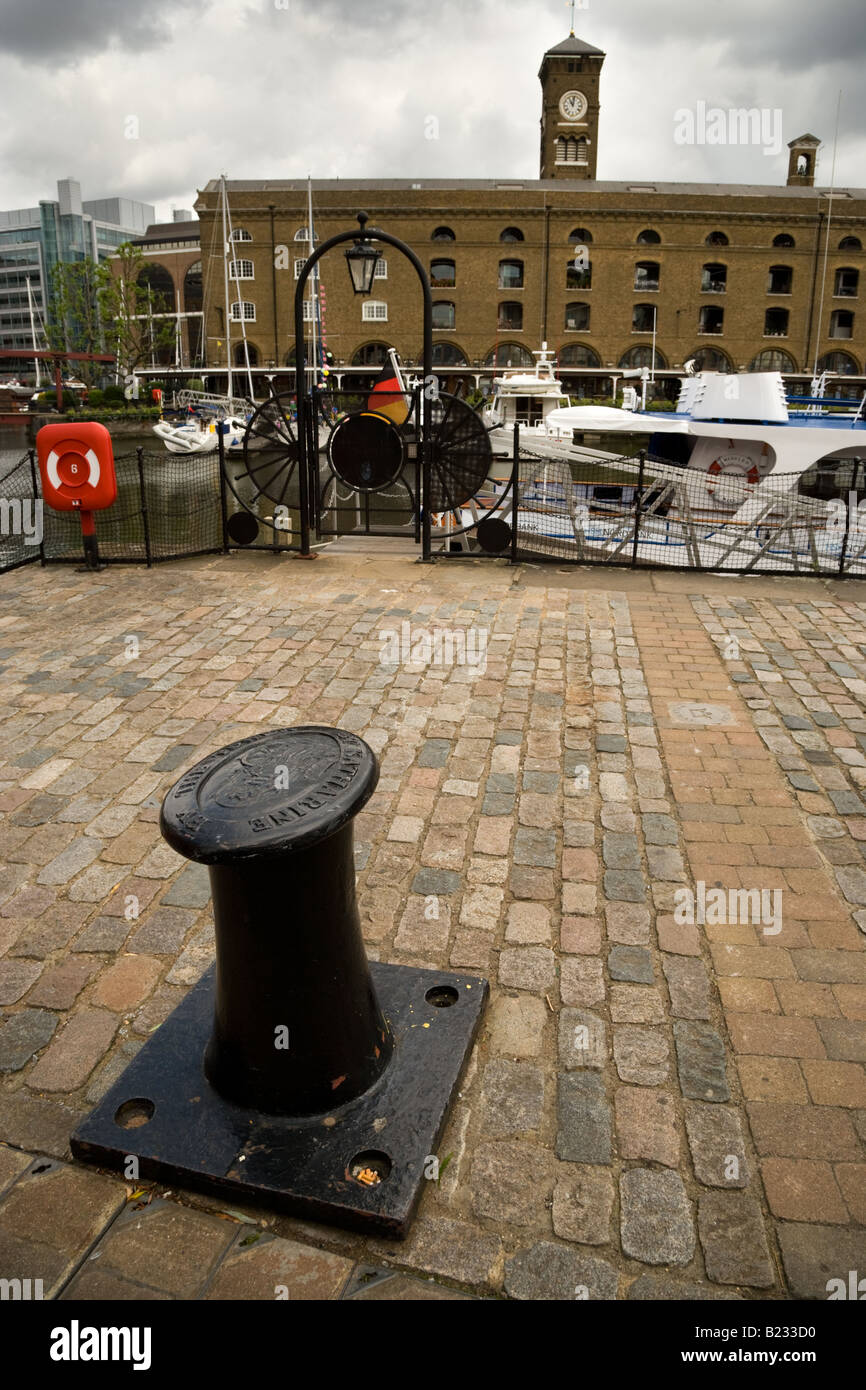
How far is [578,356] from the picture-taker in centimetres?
5697

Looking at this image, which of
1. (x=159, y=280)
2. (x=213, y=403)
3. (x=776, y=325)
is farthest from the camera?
(x=159, y=280)

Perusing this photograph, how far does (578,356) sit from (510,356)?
4.28m

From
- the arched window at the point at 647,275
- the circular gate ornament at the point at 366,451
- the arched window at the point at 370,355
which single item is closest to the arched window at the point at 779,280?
the arched window at the point at 647,275

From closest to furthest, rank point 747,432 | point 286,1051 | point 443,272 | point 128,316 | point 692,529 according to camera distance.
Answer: point 286,1051
point 692,529
point 747,432
point 443,272
point 128,316

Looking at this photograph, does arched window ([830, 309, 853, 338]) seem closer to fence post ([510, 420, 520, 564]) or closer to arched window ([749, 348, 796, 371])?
arched window ([749, 348, 796, 371])

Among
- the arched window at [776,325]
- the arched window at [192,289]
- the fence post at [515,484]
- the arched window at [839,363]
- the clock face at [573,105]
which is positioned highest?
the clock face at [573,105]

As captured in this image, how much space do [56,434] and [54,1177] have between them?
342 inches

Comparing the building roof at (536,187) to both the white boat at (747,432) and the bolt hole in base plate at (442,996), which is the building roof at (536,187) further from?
the bolt hole in base plate at (442,996)

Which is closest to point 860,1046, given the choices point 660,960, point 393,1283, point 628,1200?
point 660,960

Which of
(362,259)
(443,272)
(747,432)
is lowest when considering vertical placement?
(747,432)

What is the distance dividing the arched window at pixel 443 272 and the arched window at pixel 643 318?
448 inches

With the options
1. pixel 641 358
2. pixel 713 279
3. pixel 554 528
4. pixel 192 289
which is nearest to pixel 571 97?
pixel 713 279

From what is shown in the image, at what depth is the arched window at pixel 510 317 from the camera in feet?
185

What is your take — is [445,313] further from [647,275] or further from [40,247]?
[40,247]
